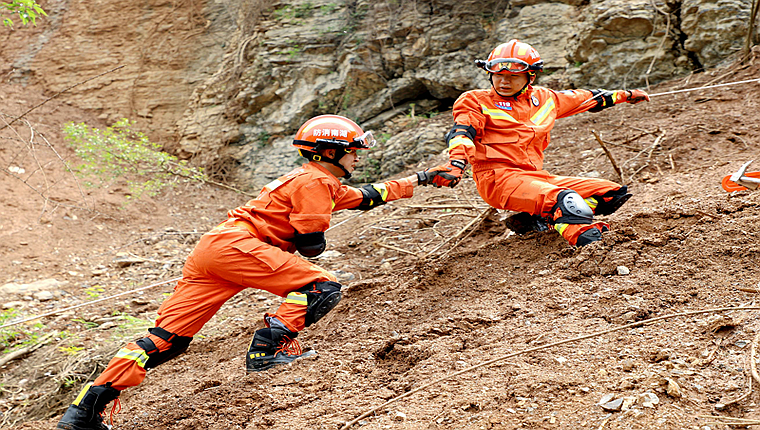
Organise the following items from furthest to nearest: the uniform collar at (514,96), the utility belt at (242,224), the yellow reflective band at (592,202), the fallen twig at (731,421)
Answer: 1. the uniform collar at (514,96)
2. the yellow reflective band at (592,202)
3. the utility belt at (242,224)
4. the fallen twig at (731,421)

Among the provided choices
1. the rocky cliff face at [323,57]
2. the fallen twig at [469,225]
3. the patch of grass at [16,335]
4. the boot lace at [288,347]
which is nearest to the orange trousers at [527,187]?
the fallen twig at [469,225]

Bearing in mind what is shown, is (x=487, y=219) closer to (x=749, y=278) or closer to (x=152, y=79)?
(x=749, y=278)

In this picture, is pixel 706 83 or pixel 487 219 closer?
pixel 487 219

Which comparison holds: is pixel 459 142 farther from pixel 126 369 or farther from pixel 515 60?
pixel 126 369

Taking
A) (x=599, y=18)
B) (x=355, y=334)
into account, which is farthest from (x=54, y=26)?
(x=355, y=334)

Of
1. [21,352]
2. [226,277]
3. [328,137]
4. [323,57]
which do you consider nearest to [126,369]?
[226,277]

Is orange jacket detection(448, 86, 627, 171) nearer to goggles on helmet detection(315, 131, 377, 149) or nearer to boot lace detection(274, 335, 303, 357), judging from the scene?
goggles on helmet detection(315, 131, 377, 149)

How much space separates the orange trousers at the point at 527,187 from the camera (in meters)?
4.20

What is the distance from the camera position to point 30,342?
17.6 ft

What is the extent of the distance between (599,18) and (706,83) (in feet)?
5.83

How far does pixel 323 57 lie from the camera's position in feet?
35.3

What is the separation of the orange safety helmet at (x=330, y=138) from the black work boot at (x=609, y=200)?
1.74 meters

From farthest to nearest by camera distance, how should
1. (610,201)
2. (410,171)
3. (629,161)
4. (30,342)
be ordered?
(410,171)
(629,161)
(30,342)
(610,201)

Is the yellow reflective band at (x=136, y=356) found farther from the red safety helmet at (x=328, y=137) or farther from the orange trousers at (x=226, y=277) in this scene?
the red safety helmet at (x=328, y=137)
